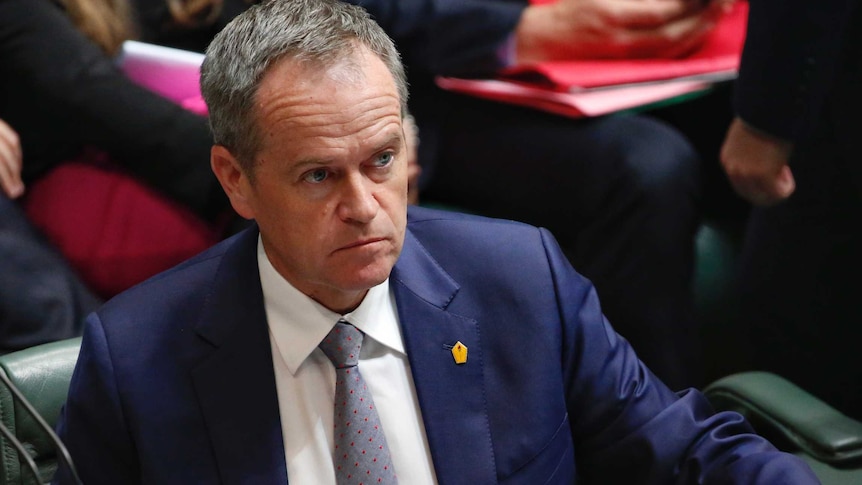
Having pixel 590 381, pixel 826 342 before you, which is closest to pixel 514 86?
pixel 826 342

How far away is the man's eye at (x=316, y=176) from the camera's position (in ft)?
3.84

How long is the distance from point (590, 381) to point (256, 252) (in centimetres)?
44

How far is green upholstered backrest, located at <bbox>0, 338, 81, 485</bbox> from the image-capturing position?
4.34 feet

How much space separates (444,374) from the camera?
50.3 inches

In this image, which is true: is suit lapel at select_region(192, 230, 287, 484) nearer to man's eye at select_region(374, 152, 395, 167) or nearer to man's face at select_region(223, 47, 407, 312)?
man's face at select_region(223, 47, 407, 312)

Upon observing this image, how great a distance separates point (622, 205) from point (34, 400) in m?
1.07

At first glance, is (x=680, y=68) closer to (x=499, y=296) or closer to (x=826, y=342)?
(x=826, y=342)

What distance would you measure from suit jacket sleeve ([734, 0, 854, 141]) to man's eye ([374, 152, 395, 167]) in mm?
729

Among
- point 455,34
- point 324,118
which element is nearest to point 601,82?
point 455,34

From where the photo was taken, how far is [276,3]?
120 cm

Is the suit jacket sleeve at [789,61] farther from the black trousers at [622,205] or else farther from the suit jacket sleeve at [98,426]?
the suit jacket sleeve at [98,426]

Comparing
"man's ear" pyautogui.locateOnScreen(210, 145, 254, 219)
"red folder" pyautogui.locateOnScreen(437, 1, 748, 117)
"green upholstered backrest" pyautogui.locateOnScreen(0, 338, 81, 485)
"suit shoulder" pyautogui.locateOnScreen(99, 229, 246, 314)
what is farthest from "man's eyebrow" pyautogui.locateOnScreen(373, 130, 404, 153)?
"red folder" pyautogui.locateOnScreen(437, 1, 748, 117)

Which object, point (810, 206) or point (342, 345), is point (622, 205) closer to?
point (810, 206)

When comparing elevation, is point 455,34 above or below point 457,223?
below
